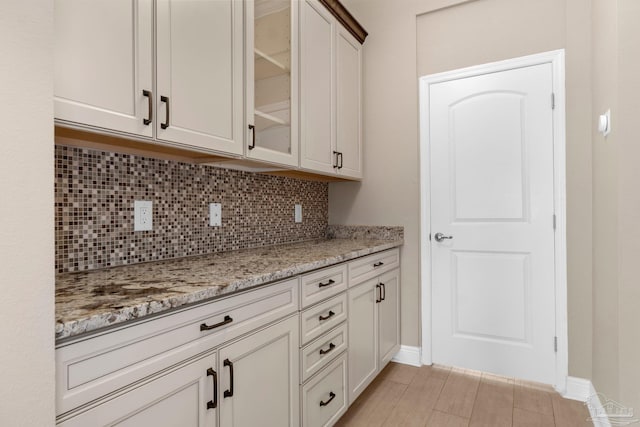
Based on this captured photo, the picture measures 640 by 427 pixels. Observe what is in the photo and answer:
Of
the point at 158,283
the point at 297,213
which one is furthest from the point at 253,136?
the point at 297,213

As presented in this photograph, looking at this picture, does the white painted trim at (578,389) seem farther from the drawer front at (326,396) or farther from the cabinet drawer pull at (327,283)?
the cabinet drawer pull at (327,283)

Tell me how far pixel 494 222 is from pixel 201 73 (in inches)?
80.7

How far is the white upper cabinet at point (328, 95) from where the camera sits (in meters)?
2.09

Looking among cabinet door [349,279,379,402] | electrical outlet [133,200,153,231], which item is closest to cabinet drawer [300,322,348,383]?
cabinet door [349,279,379,402]

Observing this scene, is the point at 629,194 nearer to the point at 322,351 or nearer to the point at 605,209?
the point at 605,209

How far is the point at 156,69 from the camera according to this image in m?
1.25

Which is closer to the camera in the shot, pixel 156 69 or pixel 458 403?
pixel 156 69

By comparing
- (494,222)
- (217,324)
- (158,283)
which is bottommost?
(217,324)

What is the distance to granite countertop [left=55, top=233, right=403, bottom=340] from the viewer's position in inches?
31.5

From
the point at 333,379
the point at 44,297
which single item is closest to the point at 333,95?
the point at 333,379

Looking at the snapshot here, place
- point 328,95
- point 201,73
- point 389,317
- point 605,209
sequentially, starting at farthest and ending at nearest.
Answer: point 389,317 < point 328,95 < point 605,209 < point 201,73

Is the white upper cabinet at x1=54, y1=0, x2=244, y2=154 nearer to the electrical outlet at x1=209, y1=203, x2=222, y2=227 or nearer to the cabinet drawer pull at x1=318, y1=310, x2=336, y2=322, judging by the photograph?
the electrical outlet at x1=209, y1=203, x2=222, y2=227

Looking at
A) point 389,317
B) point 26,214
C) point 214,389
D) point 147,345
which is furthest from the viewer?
point 389,317

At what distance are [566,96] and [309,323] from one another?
2.10 metres
